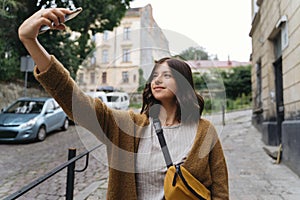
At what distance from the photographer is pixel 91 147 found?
146cm

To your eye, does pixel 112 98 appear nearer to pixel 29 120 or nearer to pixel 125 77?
pixel 125 77

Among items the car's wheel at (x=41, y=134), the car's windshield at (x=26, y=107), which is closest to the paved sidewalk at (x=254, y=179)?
the car's wheel at (x=41, y=134)

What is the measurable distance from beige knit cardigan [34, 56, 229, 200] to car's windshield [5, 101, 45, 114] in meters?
7.30

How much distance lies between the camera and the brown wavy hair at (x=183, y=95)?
123cm

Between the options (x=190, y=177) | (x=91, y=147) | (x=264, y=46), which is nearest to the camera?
(x=190, y=177)

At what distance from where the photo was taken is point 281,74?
258 inches

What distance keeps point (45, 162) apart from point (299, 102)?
4.59 metres

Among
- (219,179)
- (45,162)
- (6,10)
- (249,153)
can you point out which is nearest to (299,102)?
(249,153)

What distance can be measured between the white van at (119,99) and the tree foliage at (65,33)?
181 inches

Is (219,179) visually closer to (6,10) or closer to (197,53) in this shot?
(197,53)

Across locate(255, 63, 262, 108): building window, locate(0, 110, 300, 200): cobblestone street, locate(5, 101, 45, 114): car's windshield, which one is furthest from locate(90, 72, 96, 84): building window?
locate(255, 63, 262, 108): building window

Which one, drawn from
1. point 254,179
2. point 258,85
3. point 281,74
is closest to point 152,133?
point 254,179

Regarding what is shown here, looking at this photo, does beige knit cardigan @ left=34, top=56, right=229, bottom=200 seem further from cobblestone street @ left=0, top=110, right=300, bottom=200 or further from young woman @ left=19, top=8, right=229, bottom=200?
cobblestone street @ left=0, top=110, right=300, bottom=200

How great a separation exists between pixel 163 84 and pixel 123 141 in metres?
0.29
